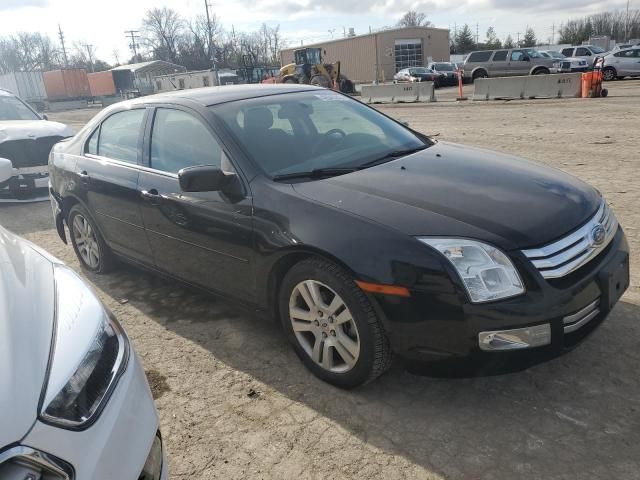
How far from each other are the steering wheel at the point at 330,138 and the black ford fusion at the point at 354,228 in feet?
0.05

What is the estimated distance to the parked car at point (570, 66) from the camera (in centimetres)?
2736

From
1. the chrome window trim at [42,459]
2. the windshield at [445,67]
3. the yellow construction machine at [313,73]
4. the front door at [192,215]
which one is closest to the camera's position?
the chrome window trim at [42,459]

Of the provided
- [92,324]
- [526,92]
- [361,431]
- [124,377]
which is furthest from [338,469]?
[526,92]

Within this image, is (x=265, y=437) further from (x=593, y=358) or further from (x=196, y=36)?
(x=196, y=36)

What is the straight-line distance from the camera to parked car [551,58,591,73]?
1077 inches

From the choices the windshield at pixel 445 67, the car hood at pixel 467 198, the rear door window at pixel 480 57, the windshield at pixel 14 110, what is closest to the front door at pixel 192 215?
the car hood at pixel 467 198

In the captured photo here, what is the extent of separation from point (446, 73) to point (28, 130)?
91.7 ft

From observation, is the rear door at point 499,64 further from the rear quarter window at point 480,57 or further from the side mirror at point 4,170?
the side mirror at point 4,170

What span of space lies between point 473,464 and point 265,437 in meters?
0.98

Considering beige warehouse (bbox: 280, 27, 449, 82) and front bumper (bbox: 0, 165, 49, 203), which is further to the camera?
beige warehouse (bbox: 280, 27, 449, 82)

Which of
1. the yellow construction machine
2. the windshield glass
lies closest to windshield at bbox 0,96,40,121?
the windshield glass

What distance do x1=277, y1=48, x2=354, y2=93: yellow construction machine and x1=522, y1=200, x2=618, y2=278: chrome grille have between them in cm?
2304

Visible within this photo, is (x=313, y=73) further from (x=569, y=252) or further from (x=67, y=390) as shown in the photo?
(x=67, y=390)

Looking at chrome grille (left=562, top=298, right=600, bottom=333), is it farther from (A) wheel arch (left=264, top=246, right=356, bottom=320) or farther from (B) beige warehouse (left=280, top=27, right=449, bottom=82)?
(B) beige warehouse (left=280, top=27, right=449, bottom=82)
